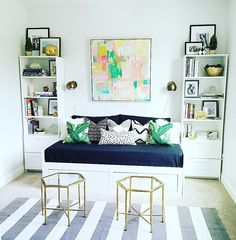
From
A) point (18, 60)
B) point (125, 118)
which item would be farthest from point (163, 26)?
point (18, 60)

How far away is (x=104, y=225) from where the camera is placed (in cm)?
254

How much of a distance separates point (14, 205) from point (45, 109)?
1727mm

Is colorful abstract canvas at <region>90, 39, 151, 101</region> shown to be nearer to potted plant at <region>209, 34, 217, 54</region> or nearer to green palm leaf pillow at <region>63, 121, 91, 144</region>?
green palm leaf pillow at <region>63, 121, 91, 144</region>

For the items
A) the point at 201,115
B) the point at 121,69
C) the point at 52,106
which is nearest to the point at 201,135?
the point at 201,115

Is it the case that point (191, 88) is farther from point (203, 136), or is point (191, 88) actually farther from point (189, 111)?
point (203, 136)

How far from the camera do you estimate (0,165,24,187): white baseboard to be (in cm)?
356

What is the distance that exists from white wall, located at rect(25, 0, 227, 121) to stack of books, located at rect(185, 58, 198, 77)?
0.71 feet

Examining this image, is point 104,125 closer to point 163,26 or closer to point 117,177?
point 117,177

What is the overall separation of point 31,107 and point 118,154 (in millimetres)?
1709

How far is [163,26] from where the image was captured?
3895 mm

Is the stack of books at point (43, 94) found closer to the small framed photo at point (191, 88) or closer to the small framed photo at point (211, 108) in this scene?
the small framed photo at point (191, 88)

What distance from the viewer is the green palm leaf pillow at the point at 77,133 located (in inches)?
144

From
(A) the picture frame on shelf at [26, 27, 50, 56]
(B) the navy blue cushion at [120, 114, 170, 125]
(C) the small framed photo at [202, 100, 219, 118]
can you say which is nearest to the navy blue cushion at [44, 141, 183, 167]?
(B) the navy blue cushion at [120, 114, 170, 125]

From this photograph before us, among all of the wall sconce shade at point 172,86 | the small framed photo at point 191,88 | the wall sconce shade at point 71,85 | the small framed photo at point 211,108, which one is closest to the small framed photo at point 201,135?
the small framed photo at point 211,108
